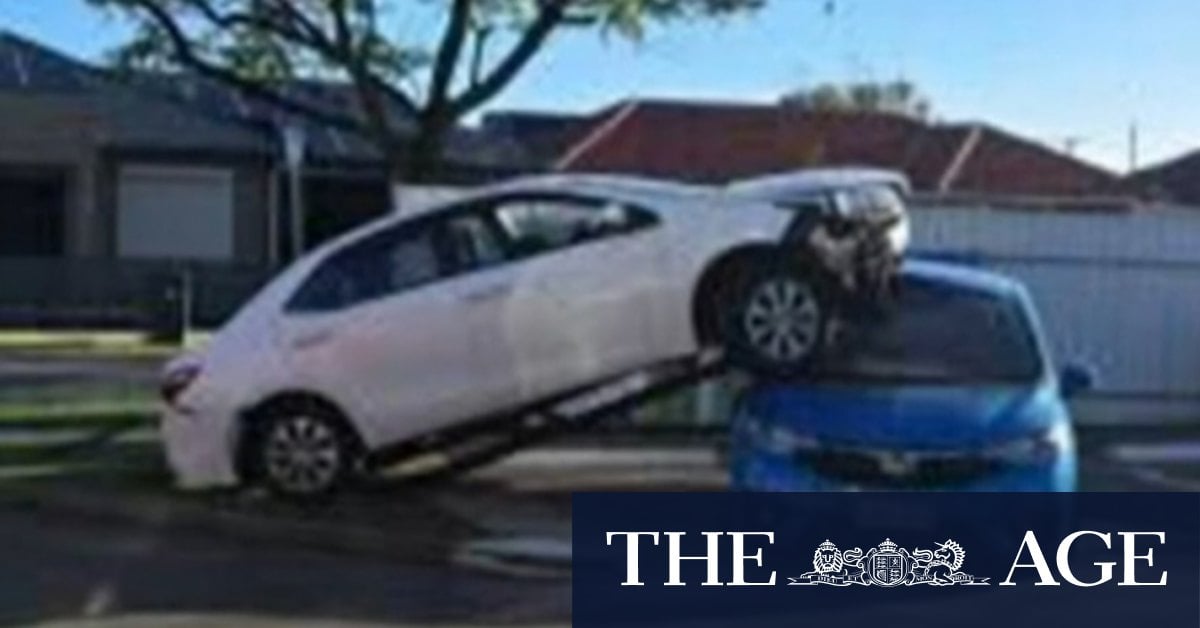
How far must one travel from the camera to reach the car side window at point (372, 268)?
551 inches

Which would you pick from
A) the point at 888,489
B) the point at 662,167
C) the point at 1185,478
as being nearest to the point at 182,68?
the point at 1185,478

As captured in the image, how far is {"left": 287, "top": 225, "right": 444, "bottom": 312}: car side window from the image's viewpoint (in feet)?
46.0

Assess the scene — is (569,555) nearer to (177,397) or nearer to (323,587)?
(323,587)

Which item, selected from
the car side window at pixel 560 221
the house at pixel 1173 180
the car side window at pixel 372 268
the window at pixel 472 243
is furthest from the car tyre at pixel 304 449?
the house at pixel 1173 180

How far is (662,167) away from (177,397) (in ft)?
119

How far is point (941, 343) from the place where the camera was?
12.9 metres

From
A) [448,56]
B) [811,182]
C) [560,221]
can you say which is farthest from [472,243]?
[448,56]

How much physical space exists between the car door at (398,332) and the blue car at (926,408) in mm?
1862

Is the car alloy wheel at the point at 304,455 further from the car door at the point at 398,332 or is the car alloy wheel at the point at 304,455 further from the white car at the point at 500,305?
the car door at the point at 398,332

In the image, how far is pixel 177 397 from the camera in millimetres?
14203

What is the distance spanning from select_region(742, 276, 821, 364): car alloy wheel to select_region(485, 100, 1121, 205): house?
32070mm

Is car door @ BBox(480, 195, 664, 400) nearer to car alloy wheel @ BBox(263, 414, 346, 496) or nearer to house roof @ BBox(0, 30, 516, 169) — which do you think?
car alloy wheel @ BBox(263, 414, 346, 496)

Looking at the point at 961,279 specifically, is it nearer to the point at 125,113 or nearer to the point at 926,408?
the point at 926,408

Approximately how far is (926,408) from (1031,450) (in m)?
0.60
